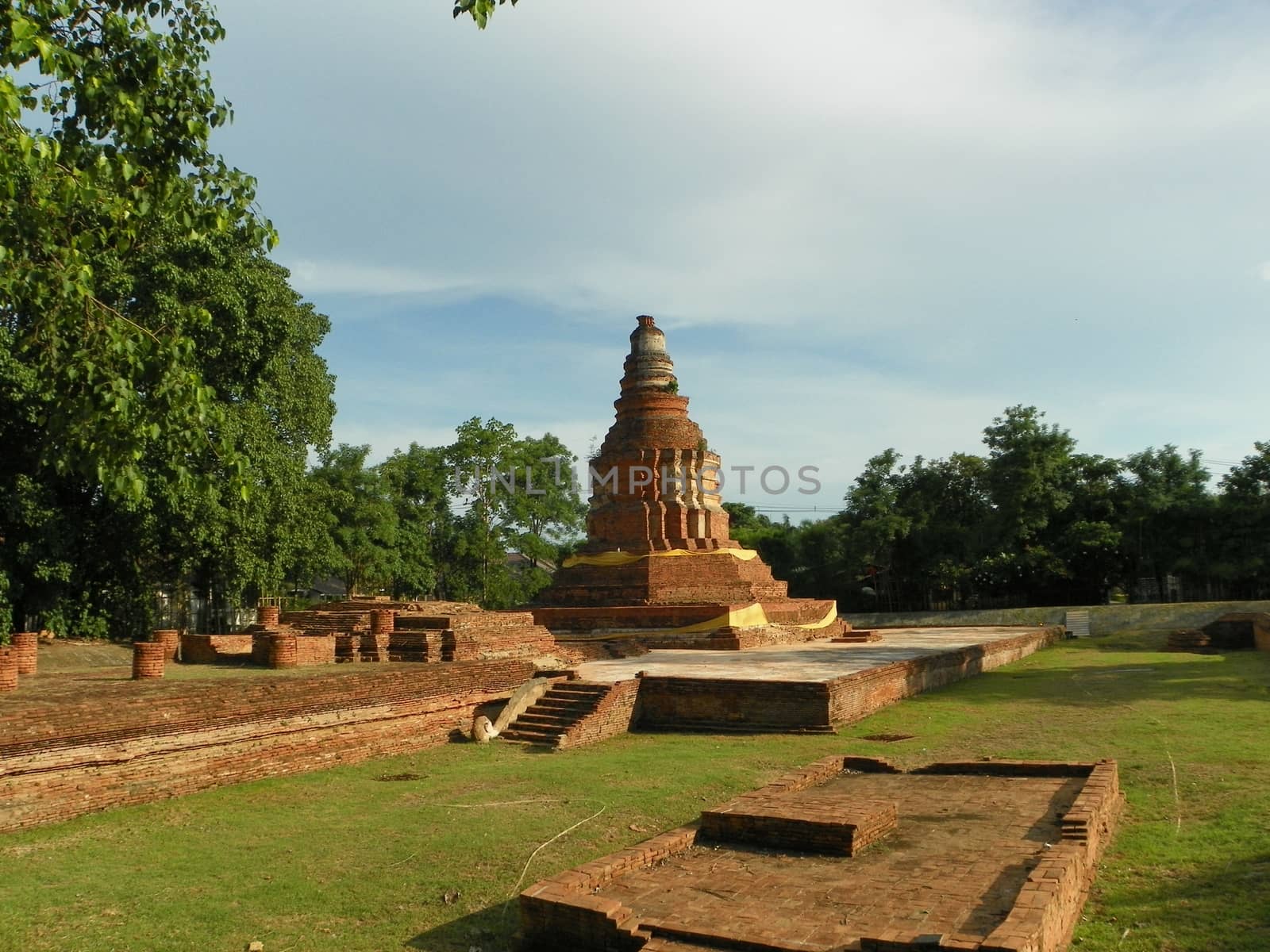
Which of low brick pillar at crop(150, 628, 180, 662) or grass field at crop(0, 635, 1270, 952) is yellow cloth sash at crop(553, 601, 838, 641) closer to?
low brick pillar at crop(150, 628, 180, 662)

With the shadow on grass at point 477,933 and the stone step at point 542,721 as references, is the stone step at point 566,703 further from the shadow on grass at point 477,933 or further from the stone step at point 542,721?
the shadow on grass at point 477,933

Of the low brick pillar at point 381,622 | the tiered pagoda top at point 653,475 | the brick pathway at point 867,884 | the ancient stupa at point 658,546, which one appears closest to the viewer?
the brick pathway at point 867,884

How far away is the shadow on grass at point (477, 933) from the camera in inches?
194

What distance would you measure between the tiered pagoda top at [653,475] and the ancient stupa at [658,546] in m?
0.03

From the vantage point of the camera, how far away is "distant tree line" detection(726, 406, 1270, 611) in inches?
1323

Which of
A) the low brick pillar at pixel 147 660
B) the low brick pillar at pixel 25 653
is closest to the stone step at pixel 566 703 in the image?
the low brick pillar at pixel 147 660

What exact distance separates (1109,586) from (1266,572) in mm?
5276

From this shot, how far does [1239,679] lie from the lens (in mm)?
15047

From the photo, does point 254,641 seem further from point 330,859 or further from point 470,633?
point 330,859

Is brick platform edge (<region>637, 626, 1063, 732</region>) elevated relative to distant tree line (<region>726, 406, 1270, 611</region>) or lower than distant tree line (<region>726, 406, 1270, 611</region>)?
lower

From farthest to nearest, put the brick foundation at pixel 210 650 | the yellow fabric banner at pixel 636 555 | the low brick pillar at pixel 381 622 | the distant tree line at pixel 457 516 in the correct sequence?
the distant tree line at pixel 457 516
the yellow fabric banner at pixel 636 555
the low brick pillar at pixel 381 622
the brick foundation at pixel 210 650

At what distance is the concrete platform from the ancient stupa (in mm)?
1863

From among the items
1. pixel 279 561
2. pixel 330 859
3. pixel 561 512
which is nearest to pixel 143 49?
pixel 330 859

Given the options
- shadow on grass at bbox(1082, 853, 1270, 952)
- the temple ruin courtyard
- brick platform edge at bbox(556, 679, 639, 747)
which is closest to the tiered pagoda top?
the temple ruin courtyard
